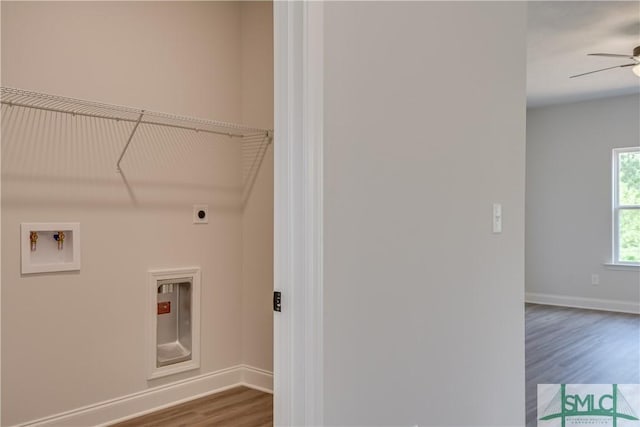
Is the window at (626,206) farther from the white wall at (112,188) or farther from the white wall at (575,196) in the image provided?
the white wall at (112,188)

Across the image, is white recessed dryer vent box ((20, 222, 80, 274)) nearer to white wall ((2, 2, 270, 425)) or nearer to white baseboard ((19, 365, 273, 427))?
white wall ((2, 2, 270, 425))

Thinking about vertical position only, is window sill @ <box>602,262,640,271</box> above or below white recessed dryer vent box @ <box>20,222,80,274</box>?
below

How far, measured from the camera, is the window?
6.34 meters

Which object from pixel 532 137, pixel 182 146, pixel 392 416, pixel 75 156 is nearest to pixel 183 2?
pixel 182 146

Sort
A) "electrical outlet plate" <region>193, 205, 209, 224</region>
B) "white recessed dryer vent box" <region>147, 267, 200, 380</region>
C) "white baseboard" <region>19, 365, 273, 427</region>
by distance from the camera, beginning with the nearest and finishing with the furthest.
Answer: "white baseboard" <region>19, 365, 273, 427</region> < "white recessed dryer vent box" <region>147, 267, 200, 380</region> < "electrical outlet plate" <region>193, 205, 209, 224</region>

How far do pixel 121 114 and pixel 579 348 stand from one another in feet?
13.8

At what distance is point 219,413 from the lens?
3096 millimetres

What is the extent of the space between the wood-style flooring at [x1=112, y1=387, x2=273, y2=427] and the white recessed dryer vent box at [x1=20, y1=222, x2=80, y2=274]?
3.21 feet

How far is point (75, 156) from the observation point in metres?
2.81

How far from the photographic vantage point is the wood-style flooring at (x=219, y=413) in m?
2.94

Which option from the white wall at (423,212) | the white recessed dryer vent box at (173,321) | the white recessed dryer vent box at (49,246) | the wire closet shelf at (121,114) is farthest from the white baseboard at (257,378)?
the white wall at (423,212)

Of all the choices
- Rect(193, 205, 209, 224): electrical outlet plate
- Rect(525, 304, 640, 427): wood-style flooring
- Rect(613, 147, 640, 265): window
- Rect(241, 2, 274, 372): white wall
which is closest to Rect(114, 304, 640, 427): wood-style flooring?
Rect(525, 304, 640, 427): wood-style flooring

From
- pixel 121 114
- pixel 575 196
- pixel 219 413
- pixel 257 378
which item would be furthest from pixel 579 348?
pixel 121 114

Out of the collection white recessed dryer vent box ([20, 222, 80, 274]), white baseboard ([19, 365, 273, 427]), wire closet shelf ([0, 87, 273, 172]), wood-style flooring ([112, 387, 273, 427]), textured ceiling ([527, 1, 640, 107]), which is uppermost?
textured ceiling ([527, 1, 640, 107])
